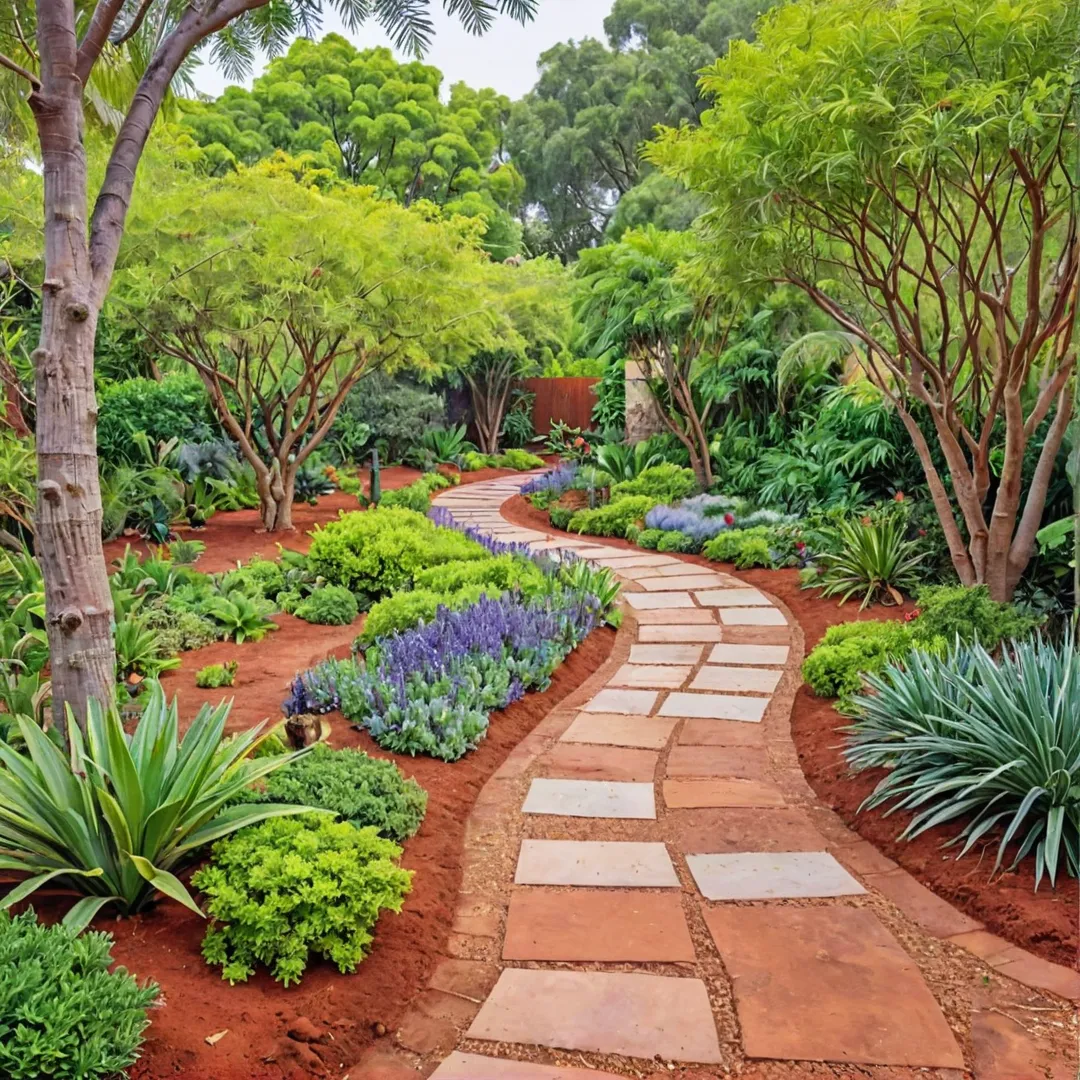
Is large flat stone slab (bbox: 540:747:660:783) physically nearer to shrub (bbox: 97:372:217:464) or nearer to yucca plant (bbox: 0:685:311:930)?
yucca plant (bbox: 0:685:311:930)

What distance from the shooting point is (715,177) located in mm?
4254

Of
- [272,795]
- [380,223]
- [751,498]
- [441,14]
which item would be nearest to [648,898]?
[272,795]

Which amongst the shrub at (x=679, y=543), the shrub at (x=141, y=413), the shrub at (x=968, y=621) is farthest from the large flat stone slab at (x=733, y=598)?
the shrub at (x=141, y=413)

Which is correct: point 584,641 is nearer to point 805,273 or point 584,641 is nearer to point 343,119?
→ point 805,273

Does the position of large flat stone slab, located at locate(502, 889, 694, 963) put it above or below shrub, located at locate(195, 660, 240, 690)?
below

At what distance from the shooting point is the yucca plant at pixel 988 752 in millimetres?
2539

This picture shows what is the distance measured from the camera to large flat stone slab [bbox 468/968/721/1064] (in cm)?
194

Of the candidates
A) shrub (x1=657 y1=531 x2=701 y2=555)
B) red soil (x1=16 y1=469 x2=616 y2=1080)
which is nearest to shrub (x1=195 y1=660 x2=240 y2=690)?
red soil (x1=16 y1=469 x2=616 y2=1080)

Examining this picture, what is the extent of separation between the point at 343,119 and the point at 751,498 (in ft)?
49.5

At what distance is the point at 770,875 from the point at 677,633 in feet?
9.63

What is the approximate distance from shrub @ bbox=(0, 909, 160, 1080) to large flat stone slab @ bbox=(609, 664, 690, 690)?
126 inches

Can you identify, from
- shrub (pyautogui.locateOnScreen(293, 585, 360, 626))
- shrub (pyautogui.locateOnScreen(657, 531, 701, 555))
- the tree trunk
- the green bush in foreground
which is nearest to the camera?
the tree trunk

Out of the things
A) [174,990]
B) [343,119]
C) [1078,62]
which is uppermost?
[343,119]

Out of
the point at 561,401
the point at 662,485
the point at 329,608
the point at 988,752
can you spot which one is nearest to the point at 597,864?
the point at 988,752
